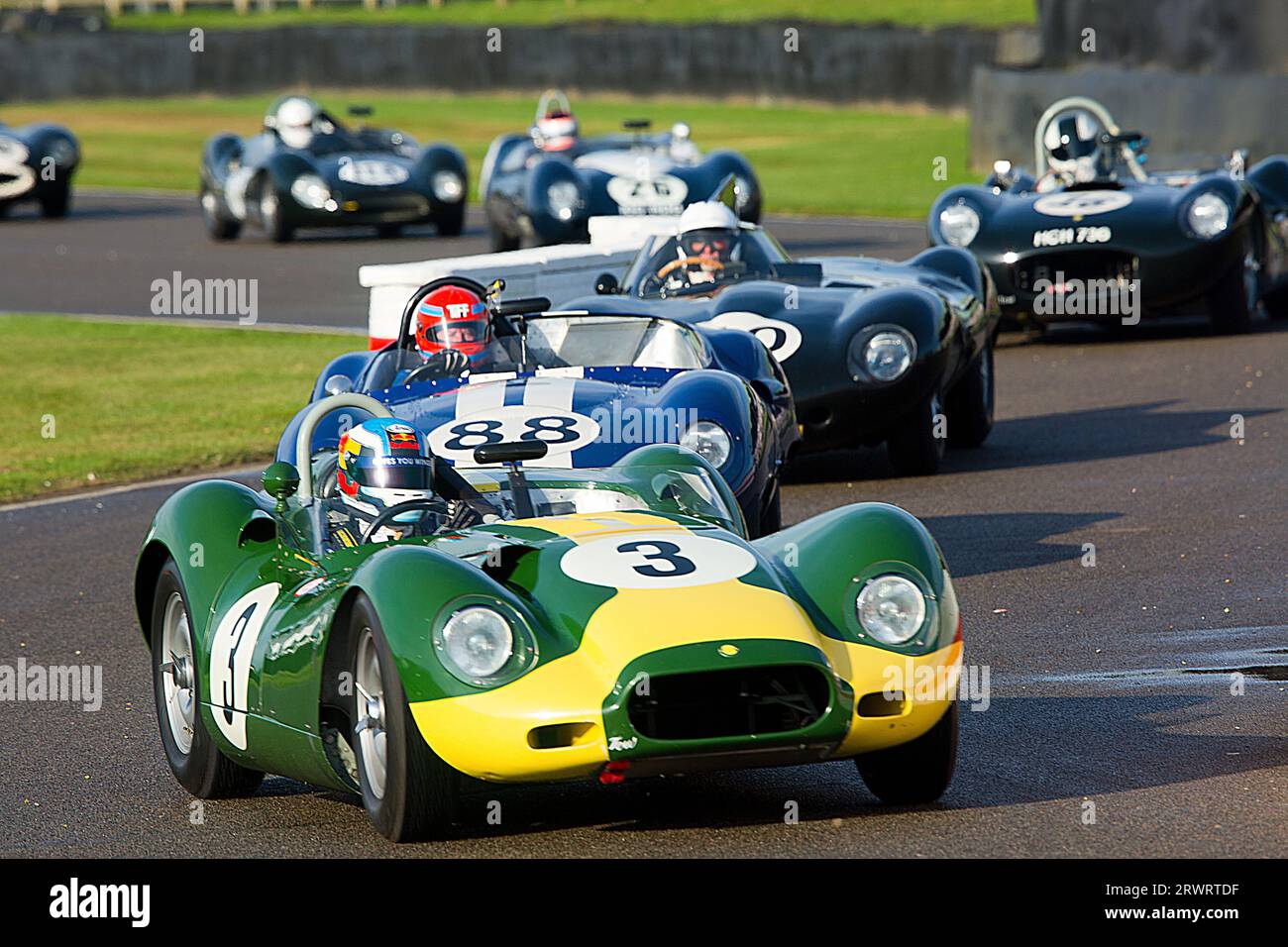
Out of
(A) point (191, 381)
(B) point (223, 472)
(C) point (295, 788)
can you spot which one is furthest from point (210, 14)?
(C) point (295, 788)

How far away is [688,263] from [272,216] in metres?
13.9

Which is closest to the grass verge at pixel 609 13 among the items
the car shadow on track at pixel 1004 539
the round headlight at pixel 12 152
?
the round headlight at pixel 12 152

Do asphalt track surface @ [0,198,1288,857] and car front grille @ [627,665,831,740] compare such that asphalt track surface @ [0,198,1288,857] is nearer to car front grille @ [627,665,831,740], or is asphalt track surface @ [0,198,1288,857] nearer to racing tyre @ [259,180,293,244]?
car front grille @ [627,665,831,740]

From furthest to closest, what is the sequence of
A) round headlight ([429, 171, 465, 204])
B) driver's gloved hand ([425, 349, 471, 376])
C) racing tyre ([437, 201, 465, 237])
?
racing tyre ([437, 201, 465, 237])
round headlight ([429, 171, 465, 204])
driver's gloved hand ([425, 349, 471, 376])

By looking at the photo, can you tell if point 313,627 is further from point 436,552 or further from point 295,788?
point 295,788

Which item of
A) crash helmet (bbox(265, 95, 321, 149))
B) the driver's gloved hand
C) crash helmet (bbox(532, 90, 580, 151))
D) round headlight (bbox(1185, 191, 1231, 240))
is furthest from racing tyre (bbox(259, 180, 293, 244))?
the driver's gloved hand

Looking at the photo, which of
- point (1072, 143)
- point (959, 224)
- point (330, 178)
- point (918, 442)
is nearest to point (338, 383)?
point (918, 442)

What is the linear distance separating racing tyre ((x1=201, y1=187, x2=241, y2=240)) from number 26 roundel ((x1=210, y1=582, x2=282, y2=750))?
68.4 feet

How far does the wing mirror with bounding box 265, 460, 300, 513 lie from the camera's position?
6918 millimetres

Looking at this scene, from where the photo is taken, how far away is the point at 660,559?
5910 mm

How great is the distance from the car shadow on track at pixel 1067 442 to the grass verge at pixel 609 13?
34975 millimetres

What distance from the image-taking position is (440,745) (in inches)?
216

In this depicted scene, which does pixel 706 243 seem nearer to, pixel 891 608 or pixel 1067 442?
pixel 1067 442

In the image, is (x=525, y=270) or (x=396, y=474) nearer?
(x=396, y=474)
